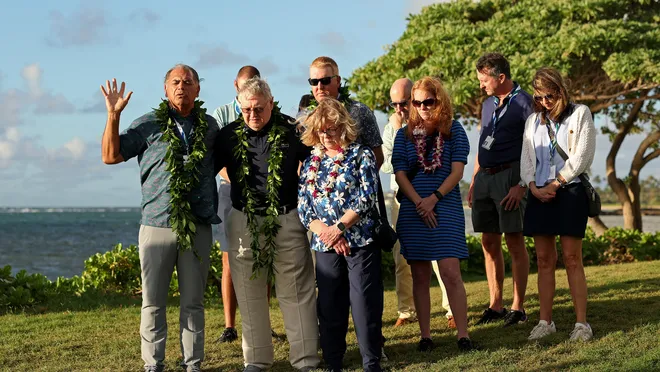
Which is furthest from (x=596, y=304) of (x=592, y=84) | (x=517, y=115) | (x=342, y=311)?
(x=592, y=84)

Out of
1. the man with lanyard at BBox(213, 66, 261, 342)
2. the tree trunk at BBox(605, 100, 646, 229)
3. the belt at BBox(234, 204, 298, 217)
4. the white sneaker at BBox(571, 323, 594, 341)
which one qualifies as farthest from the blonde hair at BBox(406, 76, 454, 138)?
the tree trunk at BBox(605, 100, 646, 229)

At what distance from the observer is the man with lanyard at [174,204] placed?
532 cm

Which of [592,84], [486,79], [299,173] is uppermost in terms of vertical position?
[592,84]

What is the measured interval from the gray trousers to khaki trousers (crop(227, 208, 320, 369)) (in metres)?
0.27

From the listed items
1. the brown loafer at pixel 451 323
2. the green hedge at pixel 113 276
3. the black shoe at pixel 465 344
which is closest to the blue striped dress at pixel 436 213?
the black shoe at pixel 465 344

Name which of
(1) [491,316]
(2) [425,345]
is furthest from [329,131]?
(1) [491,316]

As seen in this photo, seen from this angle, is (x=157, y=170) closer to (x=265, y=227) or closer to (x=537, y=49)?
(x=265, y=227)

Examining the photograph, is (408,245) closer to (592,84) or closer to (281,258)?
(281,258)

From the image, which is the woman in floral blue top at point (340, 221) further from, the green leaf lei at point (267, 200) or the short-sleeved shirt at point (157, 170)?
the short-sleeved shirt at point (157, 170)

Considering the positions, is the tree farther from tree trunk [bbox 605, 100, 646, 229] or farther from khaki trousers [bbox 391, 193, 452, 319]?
khaki trousers [bbox 391, 193, 452, 319]

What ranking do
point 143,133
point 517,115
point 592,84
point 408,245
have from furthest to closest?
1. point 592,84
2. point 517,115
3. point 408,245
4. point 143,133

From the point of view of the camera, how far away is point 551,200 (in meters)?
6.00

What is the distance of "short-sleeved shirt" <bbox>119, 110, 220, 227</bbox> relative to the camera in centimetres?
535

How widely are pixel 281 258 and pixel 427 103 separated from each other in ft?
5.54
